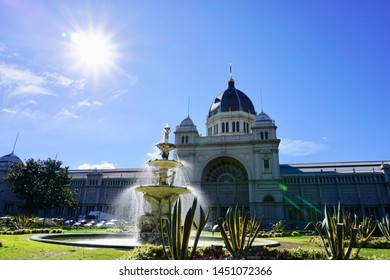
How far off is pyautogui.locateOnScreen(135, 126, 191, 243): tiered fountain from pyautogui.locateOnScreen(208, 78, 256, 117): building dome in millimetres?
42314

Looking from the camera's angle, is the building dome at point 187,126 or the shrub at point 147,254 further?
the building dome at point 187,126

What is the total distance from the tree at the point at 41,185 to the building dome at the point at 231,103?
1335 inches

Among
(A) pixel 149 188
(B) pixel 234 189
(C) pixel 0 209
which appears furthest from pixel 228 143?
(C) pixel 0 209

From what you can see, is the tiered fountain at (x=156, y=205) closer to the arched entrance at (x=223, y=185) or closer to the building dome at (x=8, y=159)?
the arched entrance at (x=223, y=185)

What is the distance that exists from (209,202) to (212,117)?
20396 mm

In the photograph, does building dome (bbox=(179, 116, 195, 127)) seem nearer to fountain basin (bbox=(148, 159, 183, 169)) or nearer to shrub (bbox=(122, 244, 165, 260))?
fountain basin (bbox=(148, 159, 183, 169))

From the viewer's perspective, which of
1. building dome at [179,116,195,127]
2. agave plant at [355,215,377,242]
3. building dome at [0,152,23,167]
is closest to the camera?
agave plant at [355,215,377,242]

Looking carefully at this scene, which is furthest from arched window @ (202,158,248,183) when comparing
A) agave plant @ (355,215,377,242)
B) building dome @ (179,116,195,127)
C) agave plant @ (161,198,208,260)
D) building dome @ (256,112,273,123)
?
agave plant @ (161,198,208,260)

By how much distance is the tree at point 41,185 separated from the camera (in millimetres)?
40219

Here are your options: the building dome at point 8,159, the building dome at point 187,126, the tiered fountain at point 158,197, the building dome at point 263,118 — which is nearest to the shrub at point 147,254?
the tiered fountain at point 158,197

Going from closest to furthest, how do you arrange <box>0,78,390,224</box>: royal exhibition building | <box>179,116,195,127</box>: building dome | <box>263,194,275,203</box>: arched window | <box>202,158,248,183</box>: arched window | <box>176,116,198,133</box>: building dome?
1. <box>263,194,275,203</box>: arched window
2. <box>0,78,390,224</box>: royal exhibition building
3. <box>202,158,248,183</box>: arched window
4. <box>176,116,198,133</box>: building dome
5. <box>179,116,195,127</box>: building dome

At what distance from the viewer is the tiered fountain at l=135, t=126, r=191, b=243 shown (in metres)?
13.5

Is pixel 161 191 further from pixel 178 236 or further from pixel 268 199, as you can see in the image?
pixel 268 199
